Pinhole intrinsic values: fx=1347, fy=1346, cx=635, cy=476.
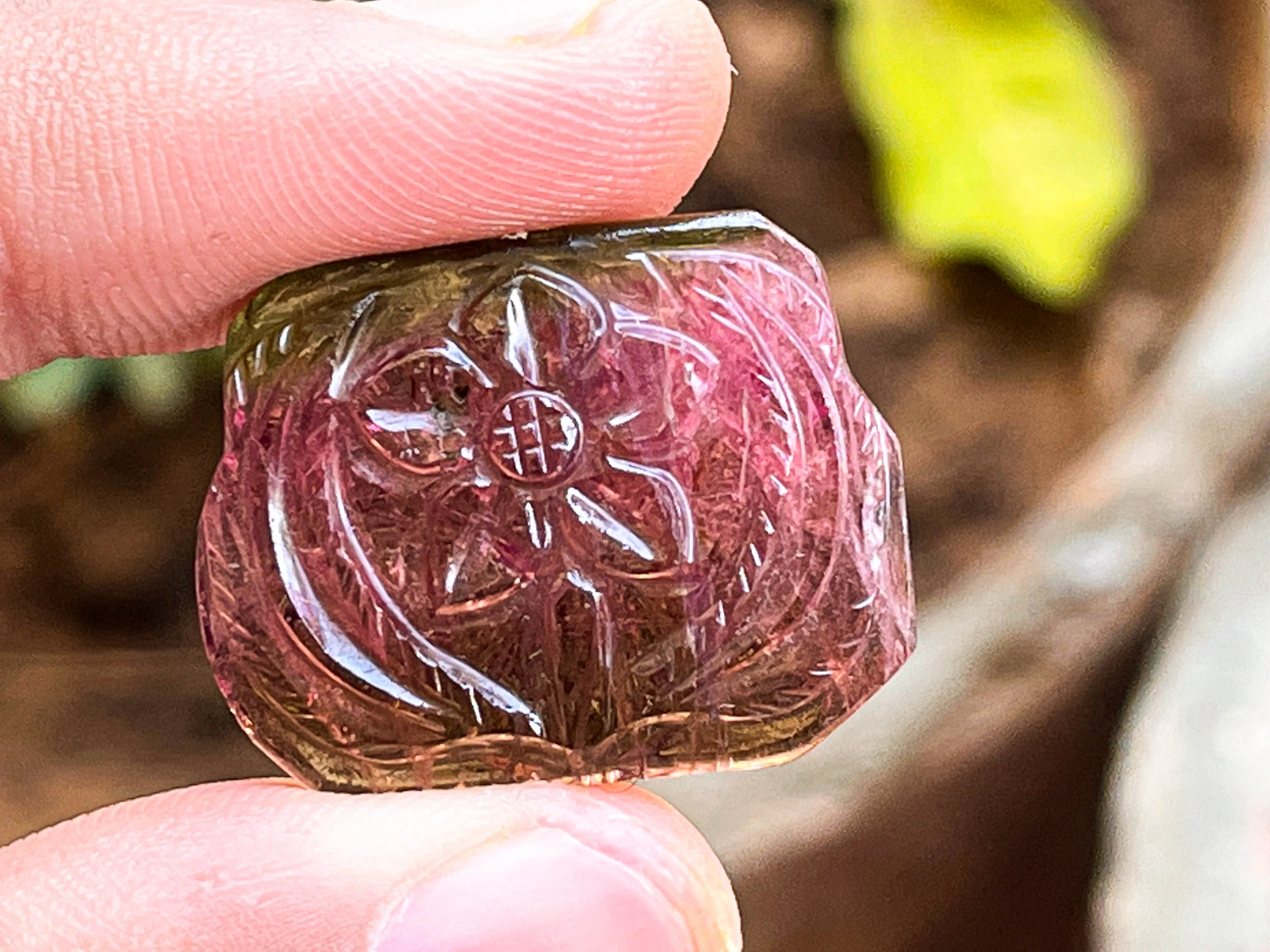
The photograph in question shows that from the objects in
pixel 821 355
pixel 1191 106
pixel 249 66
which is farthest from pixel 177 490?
pixel 1191 106

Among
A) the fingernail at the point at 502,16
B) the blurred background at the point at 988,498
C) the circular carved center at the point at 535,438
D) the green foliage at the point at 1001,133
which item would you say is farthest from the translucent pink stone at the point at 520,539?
the green foliage at the point at 1001,133

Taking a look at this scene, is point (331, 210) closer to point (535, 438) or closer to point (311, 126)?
point (311, 126)

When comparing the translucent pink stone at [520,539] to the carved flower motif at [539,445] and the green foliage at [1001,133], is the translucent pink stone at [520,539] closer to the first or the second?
the carved flower motif at [539,445]

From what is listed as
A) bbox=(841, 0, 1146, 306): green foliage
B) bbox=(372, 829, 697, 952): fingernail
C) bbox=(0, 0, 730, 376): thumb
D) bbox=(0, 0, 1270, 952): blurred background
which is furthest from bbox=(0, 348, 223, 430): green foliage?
bbox=(372, 829, 697, 952): fingernail

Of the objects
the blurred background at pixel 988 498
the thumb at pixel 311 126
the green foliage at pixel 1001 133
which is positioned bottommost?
the blurred background at pixel 988 498

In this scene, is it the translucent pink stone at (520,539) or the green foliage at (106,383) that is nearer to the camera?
the translucent pink stone at (520,539)
